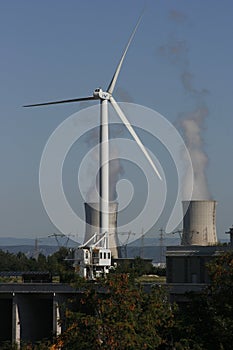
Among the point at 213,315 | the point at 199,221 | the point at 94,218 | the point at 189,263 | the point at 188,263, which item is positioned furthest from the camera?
the point at 94,218

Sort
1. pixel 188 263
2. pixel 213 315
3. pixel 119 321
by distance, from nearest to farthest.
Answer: pixel 119 321
pixel 213 315
pixel 188 263

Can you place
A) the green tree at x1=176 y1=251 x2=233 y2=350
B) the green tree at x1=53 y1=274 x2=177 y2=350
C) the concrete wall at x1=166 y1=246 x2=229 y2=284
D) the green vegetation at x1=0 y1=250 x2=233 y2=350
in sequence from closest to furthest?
the green tree at x1=53 y1=274 x2=177 y2=350 → the green vegetation at x1=0 y1=250 x2=233 y2=350 → the green tree at x1=176 y1=251 x2=233 y2=350 → the concrete wall at x1=166 y1=246 x2=229 y2=284

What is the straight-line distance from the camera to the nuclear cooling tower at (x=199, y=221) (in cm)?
9719

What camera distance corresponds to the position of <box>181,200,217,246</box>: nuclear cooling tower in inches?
3826

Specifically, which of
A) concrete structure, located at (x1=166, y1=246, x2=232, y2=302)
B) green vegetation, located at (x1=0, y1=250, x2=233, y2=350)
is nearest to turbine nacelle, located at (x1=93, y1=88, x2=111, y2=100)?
concrete structure, located at (x1=166, y1=246, x2=232, y2=302)

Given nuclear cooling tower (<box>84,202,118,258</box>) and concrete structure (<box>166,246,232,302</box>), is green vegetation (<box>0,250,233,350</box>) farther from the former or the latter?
nuclear cooling tower (<box>84,202,118,258</box>)

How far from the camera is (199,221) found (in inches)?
3848

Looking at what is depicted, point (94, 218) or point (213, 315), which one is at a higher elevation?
point (94, 218)

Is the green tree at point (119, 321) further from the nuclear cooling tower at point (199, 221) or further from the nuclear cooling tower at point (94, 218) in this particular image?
the nuclear cooling tower at point (94, 218)

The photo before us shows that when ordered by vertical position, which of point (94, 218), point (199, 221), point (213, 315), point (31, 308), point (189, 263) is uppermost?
point (94, 218)

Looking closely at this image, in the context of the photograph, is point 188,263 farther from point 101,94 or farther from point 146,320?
point 146,320

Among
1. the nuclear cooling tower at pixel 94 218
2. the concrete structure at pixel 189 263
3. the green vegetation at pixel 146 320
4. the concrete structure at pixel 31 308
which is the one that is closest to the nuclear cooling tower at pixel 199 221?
the concrete structure at pixel 189 263

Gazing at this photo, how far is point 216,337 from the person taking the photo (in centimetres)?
3841

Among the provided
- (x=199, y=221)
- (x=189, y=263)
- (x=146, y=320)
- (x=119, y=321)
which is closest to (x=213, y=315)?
(x=146, y=320)
